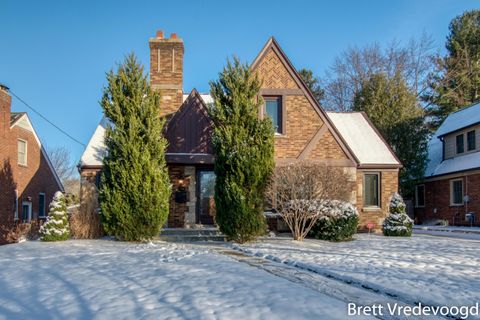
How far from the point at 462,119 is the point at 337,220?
598 inches

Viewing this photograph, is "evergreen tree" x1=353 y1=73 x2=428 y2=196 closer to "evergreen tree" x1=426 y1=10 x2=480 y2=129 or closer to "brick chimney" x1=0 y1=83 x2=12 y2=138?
"evergreen tree" x1=426 y1=10 x2=480 y2=129

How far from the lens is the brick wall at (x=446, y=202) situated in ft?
65.6

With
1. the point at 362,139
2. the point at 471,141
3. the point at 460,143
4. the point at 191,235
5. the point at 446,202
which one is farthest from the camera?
the point at 460,143

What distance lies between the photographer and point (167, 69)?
1496cm

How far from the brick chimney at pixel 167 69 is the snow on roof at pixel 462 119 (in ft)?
51.2

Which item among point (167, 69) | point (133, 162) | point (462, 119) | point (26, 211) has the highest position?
point (167, 69)

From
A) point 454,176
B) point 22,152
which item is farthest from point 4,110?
point 454,176

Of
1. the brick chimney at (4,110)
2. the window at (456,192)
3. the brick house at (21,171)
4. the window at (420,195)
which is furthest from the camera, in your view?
the window at (420,195)

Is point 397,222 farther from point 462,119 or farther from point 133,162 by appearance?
point 462,119

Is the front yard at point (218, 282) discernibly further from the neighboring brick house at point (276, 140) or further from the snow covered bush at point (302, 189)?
the neighboring brick house at point (276, 140)

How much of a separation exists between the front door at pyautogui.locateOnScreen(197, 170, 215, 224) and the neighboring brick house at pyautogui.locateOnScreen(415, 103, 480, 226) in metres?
13.4

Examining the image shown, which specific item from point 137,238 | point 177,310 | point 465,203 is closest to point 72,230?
point 137,238

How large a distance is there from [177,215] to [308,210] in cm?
494

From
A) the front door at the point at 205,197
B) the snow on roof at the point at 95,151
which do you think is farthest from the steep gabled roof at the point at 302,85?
the snow on roof at the point at 95,151
